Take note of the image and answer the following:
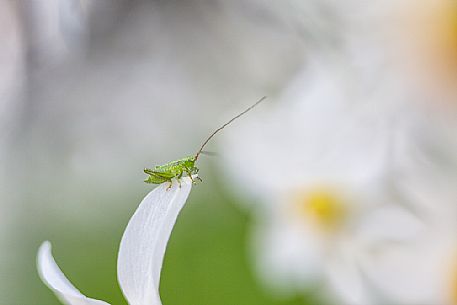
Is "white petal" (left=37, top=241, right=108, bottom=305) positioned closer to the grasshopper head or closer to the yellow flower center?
the grasshopper head

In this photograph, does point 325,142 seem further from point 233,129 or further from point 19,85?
point 19,85

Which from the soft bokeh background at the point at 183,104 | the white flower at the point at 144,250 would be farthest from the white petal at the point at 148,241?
the soft bokeh background at the point at 183,104

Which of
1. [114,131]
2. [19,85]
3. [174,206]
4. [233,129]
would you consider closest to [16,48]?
[19,85]

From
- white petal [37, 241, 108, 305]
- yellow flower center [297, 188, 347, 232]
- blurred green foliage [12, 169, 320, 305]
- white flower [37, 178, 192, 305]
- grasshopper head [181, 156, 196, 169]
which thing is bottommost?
white petal [37, 241, 108, 305]

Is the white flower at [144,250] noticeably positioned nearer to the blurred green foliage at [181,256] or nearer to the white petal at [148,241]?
the white petal at [148,241]

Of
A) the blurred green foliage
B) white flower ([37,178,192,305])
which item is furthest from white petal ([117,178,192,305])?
the blurred green foliage
